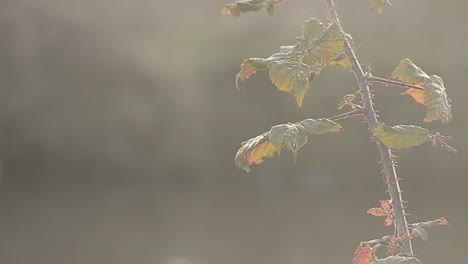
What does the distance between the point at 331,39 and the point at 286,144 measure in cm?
13

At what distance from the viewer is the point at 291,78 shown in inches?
33.9

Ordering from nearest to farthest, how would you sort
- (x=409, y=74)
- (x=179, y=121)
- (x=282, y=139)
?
(x=282, y=139), (x=409, y=74), (x=179, y=121)

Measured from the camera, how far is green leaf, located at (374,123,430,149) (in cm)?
87

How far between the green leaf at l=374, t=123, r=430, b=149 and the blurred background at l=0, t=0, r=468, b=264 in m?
6.01

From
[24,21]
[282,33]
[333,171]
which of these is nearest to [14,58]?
[24,21]

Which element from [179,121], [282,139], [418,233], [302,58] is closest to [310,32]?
[302,58]

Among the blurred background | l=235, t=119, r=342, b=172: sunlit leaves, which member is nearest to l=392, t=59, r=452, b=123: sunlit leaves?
l=235, t=119, r=342, b=172: sunlit leaves

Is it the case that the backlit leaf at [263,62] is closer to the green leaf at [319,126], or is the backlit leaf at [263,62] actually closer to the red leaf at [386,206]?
the green leaf at [319,126]

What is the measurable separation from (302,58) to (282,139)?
0.37ft

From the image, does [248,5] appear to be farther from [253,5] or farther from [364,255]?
[364,255]

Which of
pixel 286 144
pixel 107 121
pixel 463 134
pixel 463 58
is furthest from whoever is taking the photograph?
pixel 107 121

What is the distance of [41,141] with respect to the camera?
9422mm

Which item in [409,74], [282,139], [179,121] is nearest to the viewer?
[282,139]

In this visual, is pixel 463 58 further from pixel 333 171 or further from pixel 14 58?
pixel 14 58
